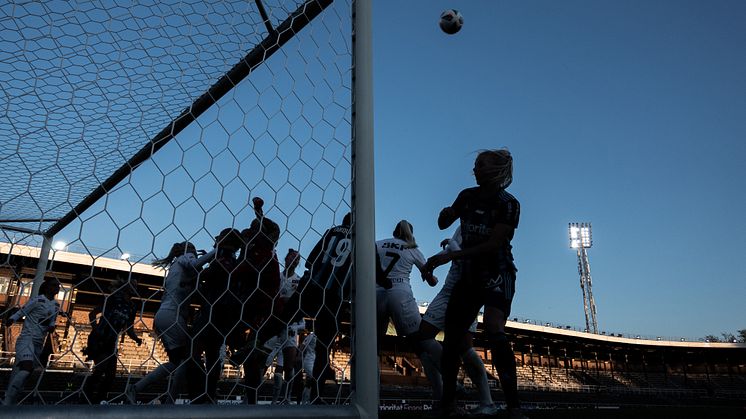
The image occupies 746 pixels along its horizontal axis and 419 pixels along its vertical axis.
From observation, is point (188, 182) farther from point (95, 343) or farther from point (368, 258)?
point (95, 343)

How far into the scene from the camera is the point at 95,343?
3883 mm

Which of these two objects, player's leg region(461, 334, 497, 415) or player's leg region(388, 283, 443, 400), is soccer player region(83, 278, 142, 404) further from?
player's leg region(461, 334, 497, 415)

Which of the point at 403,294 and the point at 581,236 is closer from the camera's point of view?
the point at 403,294

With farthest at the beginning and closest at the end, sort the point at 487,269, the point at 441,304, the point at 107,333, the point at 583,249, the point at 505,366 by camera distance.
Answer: the point at 583,249 → the point at 107,333 → the point at 441,304 → the point at 487,269 → the point at 505,366

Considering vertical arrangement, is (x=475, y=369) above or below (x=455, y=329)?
below

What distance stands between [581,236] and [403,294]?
49931 millimetres

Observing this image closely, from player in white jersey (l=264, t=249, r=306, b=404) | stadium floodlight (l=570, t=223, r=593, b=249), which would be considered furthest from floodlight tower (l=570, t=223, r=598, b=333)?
player in white jersey (l=264, t=249, r=306, b=404)

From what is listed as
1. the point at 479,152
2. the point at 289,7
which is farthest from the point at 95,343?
the point at 479,152

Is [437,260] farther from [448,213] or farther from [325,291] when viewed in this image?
[325,291]

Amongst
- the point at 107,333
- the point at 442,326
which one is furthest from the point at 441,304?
the point at 107,333

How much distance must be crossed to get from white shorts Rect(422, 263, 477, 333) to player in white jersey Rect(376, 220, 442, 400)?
0.18 m

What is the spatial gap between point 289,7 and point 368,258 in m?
1.85

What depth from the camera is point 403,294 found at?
3.90 m

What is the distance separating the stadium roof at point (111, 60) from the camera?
2.27 meters
